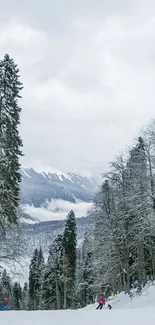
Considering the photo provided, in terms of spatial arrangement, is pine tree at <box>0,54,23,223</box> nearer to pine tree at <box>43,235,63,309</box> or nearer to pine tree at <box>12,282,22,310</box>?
pine tree at <box>43,235,63,309</box>

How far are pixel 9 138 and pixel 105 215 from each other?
18622 millimetres

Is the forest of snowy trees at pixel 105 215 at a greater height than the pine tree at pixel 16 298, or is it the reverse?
the forest of snowy trees at pixel 105 215

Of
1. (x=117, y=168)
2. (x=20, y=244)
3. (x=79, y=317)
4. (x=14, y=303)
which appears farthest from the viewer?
(x=14, y=303)

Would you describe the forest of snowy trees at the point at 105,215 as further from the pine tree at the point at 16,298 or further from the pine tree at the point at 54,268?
the pine tree at the point at 16,298

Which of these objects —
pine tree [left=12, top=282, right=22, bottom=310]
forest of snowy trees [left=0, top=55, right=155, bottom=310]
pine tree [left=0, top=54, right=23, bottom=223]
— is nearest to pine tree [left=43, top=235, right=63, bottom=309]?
forest of snowy trees [left=0, top=55, right=155, bottom=310]

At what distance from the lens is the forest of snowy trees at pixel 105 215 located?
25319 mm

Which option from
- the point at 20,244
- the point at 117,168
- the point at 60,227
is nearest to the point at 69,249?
the point at 60,227

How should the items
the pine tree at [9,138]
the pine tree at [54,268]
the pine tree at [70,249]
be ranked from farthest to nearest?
1. the pine tree at [54,268]
2. the pine tree at [70,249]
3. the pine tree at [9,138]

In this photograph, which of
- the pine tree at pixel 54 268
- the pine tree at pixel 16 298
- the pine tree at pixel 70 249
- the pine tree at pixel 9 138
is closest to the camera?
the pine tree at pixel 9 138

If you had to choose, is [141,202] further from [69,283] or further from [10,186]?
[69,283]

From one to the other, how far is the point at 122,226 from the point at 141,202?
6435 mm

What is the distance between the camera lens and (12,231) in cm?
2823

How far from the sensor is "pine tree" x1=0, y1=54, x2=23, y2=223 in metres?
24.2

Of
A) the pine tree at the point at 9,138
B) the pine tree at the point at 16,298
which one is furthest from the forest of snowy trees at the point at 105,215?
the pine tree at the point at 16,298
